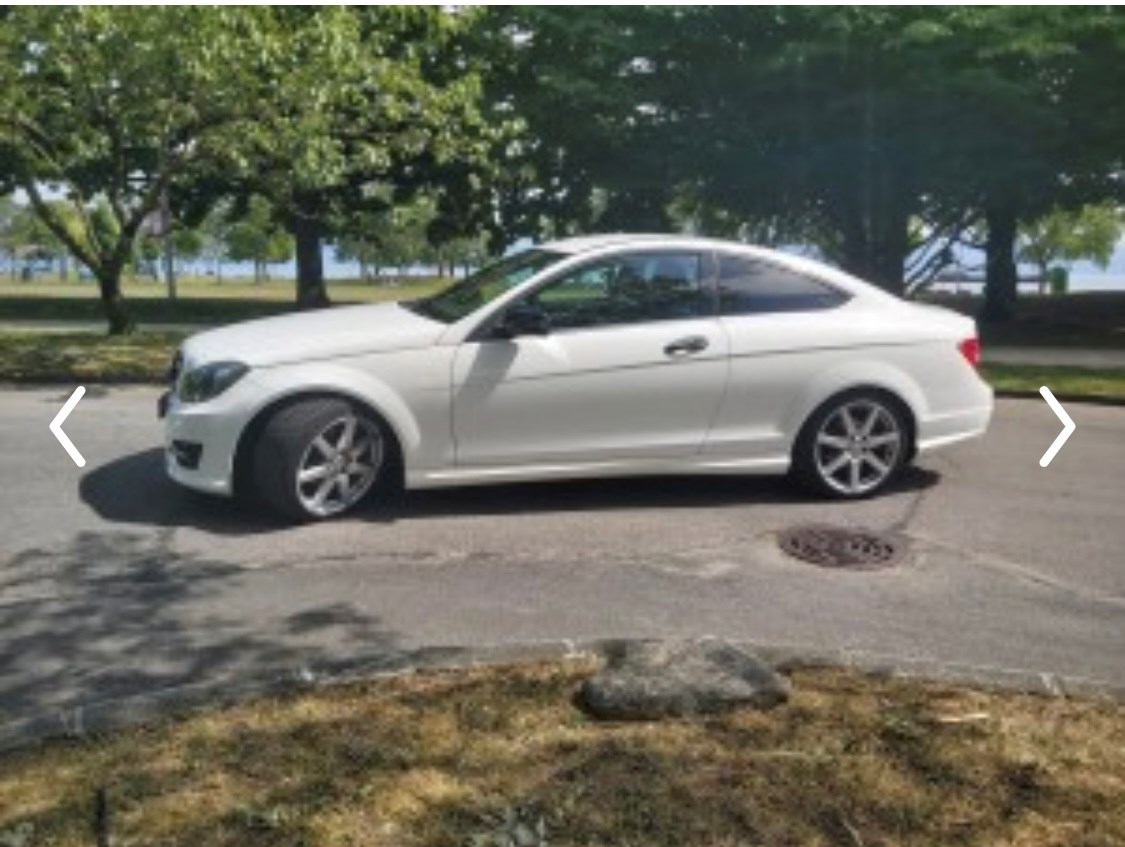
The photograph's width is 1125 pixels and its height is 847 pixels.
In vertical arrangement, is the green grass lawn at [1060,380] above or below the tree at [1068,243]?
below

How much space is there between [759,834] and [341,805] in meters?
1.13

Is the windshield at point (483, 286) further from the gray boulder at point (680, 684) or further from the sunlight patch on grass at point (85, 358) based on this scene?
the sunlight patch on grass at point (85, 358)

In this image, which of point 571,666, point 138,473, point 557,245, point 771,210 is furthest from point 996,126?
point 571,666

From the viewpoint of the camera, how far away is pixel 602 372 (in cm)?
645

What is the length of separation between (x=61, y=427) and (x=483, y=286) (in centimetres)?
383

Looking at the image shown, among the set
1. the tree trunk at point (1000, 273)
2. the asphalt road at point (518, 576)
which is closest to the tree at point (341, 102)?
the asphalt road at point (518, 576)

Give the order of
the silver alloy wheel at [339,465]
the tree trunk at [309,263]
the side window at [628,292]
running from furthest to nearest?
the tree trunk at [309,263]
the side window at [628,292]
the silver alloy wheel at [339,465]

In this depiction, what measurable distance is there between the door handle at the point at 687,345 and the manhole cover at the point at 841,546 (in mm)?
1129

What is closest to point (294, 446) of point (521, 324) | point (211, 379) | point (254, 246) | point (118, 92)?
point (211, 379)

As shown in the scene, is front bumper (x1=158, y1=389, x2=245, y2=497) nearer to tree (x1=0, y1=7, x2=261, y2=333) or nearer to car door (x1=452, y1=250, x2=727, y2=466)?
car door (x1=452, y1=250, x2=727, y2=466)

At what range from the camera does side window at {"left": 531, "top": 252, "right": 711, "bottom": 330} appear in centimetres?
651

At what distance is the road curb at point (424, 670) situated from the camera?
3717mm

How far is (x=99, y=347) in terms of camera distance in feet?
43.4

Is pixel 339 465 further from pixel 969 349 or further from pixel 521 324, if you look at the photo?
pixel 969 349
